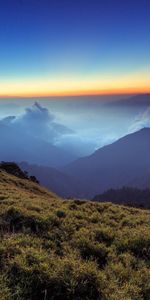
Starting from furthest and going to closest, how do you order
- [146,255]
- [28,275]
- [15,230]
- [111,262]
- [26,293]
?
[15,230] → [146,255] → [111,262] → [28,275] → [26,293]

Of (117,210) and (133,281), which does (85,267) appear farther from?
(117,210)

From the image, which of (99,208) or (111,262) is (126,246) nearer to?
(111,262)

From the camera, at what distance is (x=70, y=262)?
9773mm

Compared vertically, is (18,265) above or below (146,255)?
above

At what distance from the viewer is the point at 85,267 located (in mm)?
9430

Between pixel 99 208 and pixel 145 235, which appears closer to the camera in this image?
pixel 145 235

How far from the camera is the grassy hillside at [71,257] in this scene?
28.0 ft

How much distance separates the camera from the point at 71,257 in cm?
1054

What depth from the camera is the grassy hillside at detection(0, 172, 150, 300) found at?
8.52m

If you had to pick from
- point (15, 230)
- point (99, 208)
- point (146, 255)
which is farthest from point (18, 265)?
point (99, 208)

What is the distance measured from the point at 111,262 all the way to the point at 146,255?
6.33 ft

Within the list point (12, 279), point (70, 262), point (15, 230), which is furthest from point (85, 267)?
point (15, 230)

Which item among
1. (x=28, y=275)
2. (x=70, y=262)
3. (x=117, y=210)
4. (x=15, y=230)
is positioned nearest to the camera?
(x=28, y=275)

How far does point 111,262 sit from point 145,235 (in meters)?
3.49
